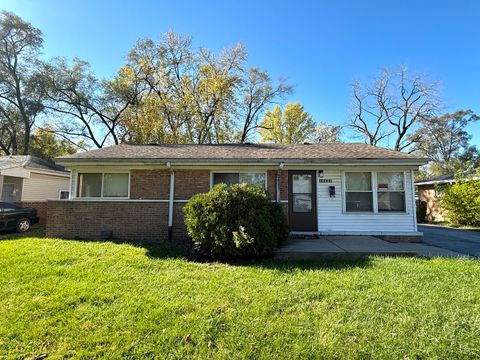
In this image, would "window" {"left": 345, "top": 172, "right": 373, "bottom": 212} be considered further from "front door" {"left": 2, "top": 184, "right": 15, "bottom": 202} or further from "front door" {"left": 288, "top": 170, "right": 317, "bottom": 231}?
"front door" {"left": 2, "top": 184, "right": 15, "bottom": 202}

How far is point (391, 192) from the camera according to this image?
9008 millimetres

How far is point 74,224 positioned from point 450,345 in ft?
31.5

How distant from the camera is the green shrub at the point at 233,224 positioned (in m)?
6.17

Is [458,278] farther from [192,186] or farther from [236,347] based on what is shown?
[192,186]

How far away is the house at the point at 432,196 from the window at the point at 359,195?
1048cm

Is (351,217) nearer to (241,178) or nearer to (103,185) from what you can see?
(241,178)

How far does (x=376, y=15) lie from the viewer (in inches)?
410

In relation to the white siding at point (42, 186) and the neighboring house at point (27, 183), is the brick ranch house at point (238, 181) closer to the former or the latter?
the neighboring house at point (27, 183)

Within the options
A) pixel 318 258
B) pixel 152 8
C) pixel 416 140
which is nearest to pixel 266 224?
pixel 318 258

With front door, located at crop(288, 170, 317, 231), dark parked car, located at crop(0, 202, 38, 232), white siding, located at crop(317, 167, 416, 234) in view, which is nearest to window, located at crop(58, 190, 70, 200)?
dark parked car, located at crop(0, 202, 38, 232)

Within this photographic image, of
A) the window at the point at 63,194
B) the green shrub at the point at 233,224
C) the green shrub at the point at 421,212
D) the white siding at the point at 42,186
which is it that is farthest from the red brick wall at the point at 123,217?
the green shrub at the point at 421,212

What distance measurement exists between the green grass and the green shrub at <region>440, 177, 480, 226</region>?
1025cm

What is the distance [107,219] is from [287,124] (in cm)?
2421

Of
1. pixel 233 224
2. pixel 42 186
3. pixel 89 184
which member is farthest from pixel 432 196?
pixel 42 186
